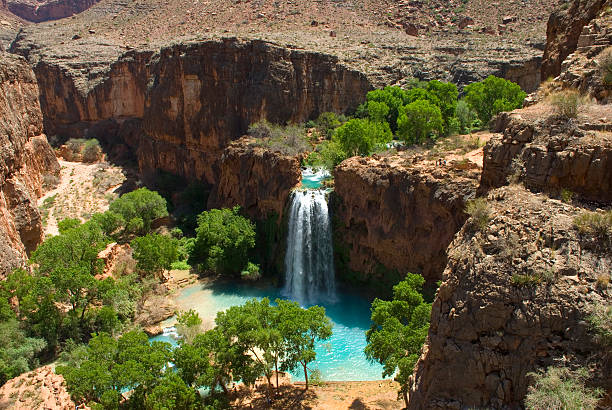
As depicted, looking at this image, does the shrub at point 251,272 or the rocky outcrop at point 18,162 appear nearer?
the rocky outcrop at point 18,162

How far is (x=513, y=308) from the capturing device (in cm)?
955

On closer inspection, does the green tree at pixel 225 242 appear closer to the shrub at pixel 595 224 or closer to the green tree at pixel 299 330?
the green tree at pixel 299 330

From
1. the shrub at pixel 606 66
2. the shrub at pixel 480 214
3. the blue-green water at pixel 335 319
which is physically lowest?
the blue-green water at pixel 335 319

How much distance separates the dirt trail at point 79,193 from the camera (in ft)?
124

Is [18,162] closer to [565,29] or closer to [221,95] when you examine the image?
[221,95]

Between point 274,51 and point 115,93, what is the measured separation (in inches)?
988

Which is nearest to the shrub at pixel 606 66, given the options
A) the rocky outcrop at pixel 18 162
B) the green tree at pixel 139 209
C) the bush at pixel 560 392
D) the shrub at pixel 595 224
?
the shrub at pixel 595 224

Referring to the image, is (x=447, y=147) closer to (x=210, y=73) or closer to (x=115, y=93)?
(x=210, y=73)

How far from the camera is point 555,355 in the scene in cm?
902

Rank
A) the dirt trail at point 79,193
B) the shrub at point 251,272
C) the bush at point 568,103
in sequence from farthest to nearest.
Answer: the dirt trail at point 79,193, the shrub at point 251,272, the bush at point 568,103

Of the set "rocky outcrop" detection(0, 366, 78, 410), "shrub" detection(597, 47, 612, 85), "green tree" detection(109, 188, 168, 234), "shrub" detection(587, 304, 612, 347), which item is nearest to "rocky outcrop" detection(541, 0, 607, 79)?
"shrub" detection(597, 47, 612, 85)

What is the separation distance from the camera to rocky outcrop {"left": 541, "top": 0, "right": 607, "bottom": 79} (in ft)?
59.7

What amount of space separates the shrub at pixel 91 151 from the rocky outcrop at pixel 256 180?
79.8ft

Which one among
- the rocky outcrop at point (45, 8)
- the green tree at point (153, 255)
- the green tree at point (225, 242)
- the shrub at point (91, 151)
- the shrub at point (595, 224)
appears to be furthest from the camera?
the rocky outcrop at point (45, 8)
